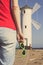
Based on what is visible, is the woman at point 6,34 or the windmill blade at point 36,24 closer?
the woman at point 6,34

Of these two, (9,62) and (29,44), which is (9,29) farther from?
(29,44)

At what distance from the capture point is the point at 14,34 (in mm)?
2729

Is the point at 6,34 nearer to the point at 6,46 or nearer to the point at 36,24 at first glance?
the point at 6,46

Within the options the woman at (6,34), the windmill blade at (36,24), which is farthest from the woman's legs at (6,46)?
the windmill blade at (36,24)

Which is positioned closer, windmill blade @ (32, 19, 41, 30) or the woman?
the woman

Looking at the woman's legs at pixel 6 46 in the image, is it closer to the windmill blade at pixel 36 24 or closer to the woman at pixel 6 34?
the woman at pixel 6 34

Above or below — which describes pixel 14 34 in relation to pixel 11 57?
above

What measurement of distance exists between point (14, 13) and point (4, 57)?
466 millimetres

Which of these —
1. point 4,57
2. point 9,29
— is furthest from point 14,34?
point 4,57

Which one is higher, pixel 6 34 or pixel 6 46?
pixel 6 34

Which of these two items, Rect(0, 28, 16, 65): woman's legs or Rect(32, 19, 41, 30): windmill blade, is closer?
Rect(0, 28, 16, 65): woman's legs

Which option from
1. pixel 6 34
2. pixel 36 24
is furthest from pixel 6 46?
pixel 36 24

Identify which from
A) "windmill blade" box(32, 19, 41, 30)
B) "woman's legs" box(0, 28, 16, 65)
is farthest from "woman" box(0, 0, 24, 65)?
"windmill blade" box(32, 19, 41, 30)

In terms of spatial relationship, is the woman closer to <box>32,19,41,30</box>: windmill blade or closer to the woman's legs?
the woman's legs
